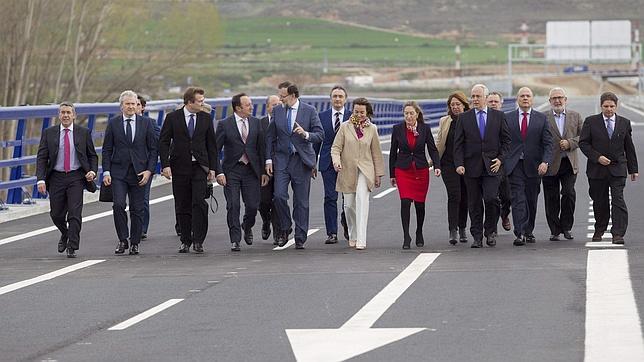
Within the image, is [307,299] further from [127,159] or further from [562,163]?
[562,163]

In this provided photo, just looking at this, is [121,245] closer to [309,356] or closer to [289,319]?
[289,319]

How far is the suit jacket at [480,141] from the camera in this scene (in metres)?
18.3

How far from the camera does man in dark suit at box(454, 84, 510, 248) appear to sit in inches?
720

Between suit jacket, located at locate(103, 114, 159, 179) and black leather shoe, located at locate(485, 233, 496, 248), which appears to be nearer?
suit jacket, located at locate(103, 114, 159, 179)

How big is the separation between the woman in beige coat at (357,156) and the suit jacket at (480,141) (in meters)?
0.88

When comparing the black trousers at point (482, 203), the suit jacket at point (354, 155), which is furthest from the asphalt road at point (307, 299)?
the suit jacket at point (354, 155)

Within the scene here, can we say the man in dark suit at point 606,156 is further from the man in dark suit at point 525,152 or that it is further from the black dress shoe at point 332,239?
the black dress shoe at point 332,239

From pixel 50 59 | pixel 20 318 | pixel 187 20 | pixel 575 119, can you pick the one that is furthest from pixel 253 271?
pixel 187 20

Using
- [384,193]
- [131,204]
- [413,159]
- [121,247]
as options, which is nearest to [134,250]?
[121,247]

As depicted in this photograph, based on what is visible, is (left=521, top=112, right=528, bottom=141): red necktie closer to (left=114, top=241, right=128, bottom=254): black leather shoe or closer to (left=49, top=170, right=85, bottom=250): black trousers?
(left=114, top=241, right=128, bottom=254): black leather shoe

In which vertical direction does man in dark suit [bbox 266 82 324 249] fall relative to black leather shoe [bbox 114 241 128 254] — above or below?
above

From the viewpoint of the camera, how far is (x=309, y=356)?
34.8 feet

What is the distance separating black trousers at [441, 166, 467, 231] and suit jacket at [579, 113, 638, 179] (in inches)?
55.5

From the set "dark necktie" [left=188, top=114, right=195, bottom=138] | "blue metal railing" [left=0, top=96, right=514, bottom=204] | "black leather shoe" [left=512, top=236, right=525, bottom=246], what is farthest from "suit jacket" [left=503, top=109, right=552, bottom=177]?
"blue metal railing" [left=0, top=96, right=514, bottom=204]
